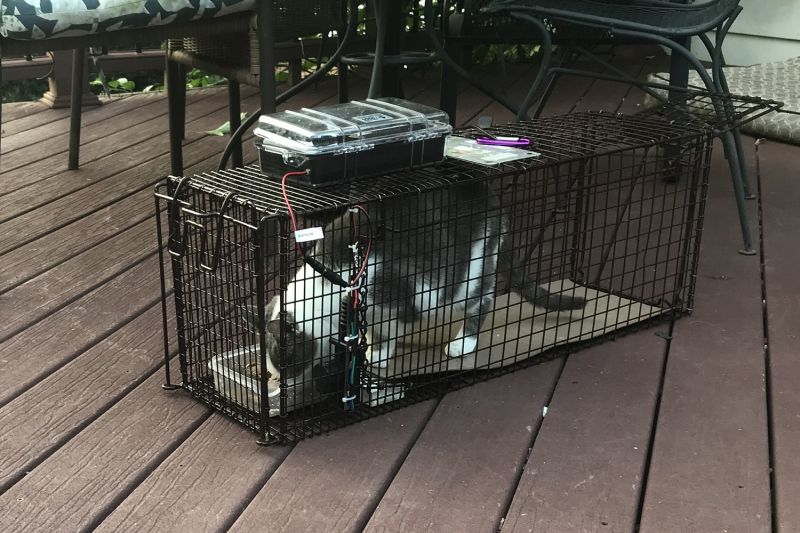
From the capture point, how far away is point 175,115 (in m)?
3.02

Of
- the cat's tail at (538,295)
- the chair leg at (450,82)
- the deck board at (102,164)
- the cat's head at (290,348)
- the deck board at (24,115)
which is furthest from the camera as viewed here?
the deck board at (24,115)

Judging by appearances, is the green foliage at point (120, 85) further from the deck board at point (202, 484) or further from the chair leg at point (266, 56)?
the deck board at point (202, 484)

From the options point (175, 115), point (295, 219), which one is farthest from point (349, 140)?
point (175, 115)

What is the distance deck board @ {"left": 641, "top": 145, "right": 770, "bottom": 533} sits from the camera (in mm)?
1425

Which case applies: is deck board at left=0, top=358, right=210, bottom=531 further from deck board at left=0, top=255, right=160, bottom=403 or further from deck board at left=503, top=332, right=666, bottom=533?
deck board at left=503, top=332, right=666, bottom=533

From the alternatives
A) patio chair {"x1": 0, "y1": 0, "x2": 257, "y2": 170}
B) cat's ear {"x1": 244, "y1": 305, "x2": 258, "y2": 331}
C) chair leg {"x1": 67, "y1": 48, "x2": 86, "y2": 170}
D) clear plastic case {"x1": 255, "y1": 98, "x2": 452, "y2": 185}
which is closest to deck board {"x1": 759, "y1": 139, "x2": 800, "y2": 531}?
clear plastic case {"x1": 255, "y1": 98, "x2": 452, "y2": 185}

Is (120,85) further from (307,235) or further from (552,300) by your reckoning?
(307,235)

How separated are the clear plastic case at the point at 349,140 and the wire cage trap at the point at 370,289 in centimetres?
3

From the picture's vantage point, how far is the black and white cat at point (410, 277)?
167cm

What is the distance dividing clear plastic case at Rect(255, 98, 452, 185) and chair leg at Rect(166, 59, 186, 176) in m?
1.43

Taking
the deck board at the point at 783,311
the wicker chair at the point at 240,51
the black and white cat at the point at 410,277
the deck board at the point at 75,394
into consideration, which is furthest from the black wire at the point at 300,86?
the deck board at the point at 783,311

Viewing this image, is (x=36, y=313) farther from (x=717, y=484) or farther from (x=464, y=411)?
(x=717, y=484)

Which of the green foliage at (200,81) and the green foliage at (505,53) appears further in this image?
the green foliage at (505,53)

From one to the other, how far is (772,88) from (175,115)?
8.60 ft
